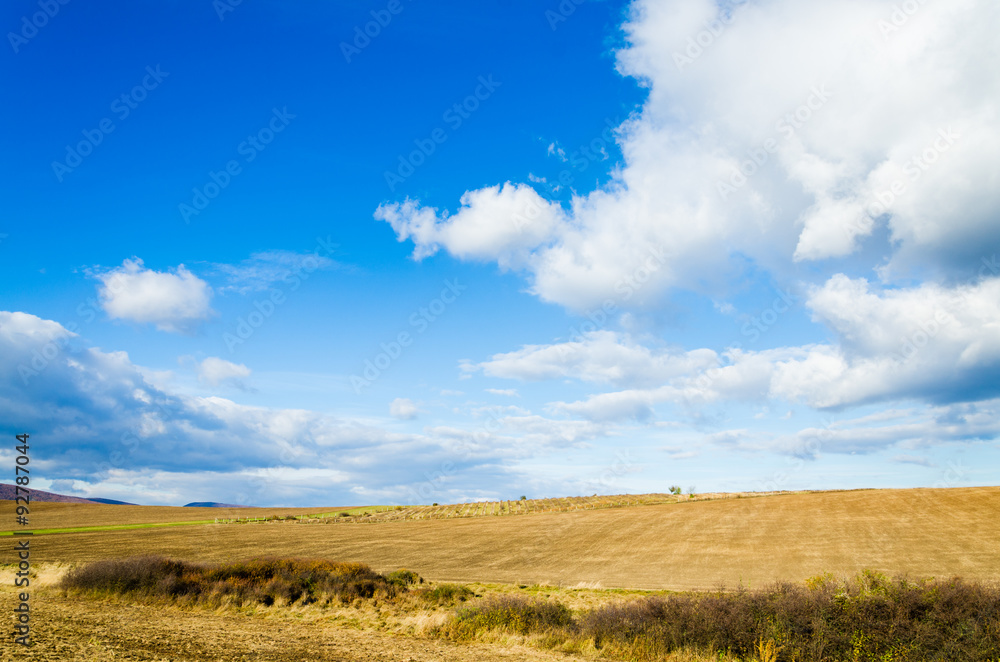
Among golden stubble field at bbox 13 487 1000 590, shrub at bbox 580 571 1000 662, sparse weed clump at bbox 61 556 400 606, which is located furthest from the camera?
golden stubble field at bbox 13 487 1000 590

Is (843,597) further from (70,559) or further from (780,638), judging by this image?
(70,559)

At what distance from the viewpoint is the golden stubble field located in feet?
108

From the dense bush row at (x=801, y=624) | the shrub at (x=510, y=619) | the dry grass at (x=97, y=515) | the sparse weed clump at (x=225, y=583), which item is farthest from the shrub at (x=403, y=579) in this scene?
the dry grass at (x=97, y=515)

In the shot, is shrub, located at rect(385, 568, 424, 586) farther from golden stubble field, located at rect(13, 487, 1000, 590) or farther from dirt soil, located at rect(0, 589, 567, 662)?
dirt soil, located at rect(0, 589, 567, 662)

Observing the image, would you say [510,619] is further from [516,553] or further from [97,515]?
[97,515]

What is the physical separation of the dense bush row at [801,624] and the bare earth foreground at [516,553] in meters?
2.41

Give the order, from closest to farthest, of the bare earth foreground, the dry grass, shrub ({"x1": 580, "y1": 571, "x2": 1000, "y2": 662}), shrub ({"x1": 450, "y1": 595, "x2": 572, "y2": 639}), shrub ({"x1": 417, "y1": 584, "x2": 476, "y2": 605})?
shrub ({"x1": 580, "y1": 571, "x2": 1000, "y2": 662}), the bare earth foreground, shrub ({"x1": 450, "y1": 595, "x2": 572, "y2": 639}), shrub ({"x1": 417, "y1": 584, "x2": 476, "y2": 605}), the dry grass

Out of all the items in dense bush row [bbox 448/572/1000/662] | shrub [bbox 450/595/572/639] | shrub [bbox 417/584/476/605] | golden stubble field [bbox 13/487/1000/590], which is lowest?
golden stubble field [bbox 13/487/1000/590]

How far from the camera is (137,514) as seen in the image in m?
83.9

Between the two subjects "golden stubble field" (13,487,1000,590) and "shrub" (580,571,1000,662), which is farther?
"golden stubble field" (13,487,1000,590)

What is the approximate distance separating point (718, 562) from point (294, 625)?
98.9 feet

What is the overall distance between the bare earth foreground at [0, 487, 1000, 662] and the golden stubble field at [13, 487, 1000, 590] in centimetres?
17

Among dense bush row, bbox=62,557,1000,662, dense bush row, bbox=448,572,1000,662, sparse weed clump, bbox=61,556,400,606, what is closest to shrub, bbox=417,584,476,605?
sparse weed clump, bbox=61,556,400,606

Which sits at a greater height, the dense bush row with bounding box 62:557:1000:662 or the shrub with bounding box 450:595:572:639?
the dense bush row with bounding box 62:557:1000:662
